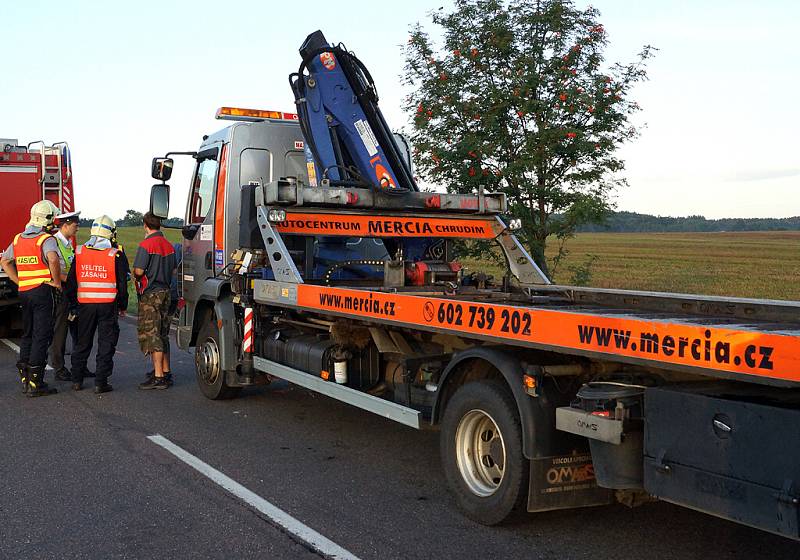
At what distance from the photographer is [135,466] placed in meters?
→ 6.14

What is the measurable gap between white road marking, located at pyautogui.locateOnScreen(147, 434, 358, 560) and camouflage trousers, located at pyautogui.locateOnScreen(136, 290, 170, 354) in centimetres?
259

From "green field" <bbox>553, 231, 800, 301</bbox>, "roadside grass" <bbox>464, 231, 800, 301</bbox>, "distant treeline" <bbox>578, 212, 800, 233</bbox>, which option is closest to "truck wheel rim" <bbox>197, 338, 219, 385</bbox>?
"roadside grass" <bbox>464, 231, 800, 301</bbox>

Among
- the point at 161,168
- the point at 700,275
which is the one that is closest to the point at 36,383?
the point at 161,168

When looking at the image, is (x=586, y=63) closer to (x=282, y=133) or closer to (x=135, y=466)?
(x=282, y=133)

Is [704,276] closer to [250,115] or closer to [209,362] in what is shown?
[250,115]

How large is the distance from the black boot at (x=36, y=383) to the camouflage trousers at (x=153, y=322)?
103 cm

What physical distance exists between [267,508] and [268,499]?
0.19 metres

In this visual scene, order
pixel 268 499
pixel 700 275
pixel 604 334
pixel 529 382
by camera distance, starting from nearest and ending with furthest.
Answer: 1. pixel 604 334
2. pixel 529 382
3. pixel 268 499
4. pixel 700 275

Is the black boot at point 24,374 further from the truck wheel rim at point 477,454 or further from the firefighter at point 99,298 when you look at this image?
the truck wheel rim at point 477,454

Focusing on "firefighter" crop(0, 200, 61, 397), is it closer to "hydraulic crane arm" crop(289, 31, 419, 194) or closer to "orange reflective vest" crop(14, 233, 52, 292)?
"orange reflective vest" crop(14, 233, 52, 292)

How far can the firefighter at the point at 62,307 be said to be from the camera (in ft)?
32.6

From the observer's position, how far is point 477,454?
5.04 metres

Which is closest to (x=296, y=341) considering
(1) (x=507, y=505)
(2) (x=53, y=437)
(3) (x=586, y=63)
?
(2) (x=53, y=437)

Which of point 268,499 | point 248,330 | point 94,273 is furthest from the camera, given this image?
point 94,273
